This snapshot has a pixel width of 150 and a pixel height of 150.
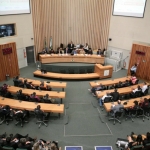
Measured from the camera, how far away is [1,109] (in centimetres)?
749

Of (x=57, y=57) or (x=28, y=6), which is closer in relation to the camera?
(x=28, y=6)

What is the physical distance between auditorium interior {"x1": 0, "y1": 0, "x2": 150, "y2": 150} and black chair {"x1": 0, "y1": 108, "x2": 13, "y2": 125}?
0.11 m

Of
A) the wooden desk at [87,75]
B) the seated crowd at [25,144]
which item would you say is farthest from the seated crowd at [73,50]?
the seated crowd at [25,144]

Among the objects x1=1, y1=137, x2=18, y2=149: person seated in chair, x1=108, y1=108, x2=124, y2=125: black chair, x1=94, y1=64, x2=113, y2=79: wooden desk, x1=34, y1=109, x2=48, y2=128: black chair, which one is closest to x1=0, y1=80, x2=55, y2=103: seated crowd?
x1=34, y1=109, x2=48, y2=128: black chair

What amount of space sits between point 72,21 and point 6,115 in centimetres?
998

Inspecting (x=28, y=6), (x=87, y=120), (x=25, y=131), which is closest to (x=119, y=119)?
(x=87, y=120)

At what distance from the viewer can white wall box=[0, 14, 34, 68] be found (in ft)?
39.2

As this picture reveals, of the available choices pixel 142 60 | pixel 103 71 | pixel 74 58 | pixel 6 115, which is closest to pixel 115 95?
pixel 103 71

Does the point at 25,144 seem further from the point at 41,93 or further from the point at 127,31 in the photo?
the point at 127,31

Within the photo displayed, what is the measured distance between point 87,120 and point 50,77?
15.6 feet

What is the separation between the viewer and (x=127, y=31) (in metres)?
13.1

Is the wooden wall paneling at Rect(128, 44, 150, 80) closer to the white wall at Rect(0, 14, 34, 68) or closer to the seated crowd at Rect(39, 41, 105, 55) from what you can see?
the seated crowd at Rect(39, 41, 105, 55)

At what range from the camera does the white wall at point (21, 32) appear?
1194 centimetres

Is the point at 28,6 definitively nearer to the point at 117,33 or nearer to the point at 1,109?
the point at 117,33
